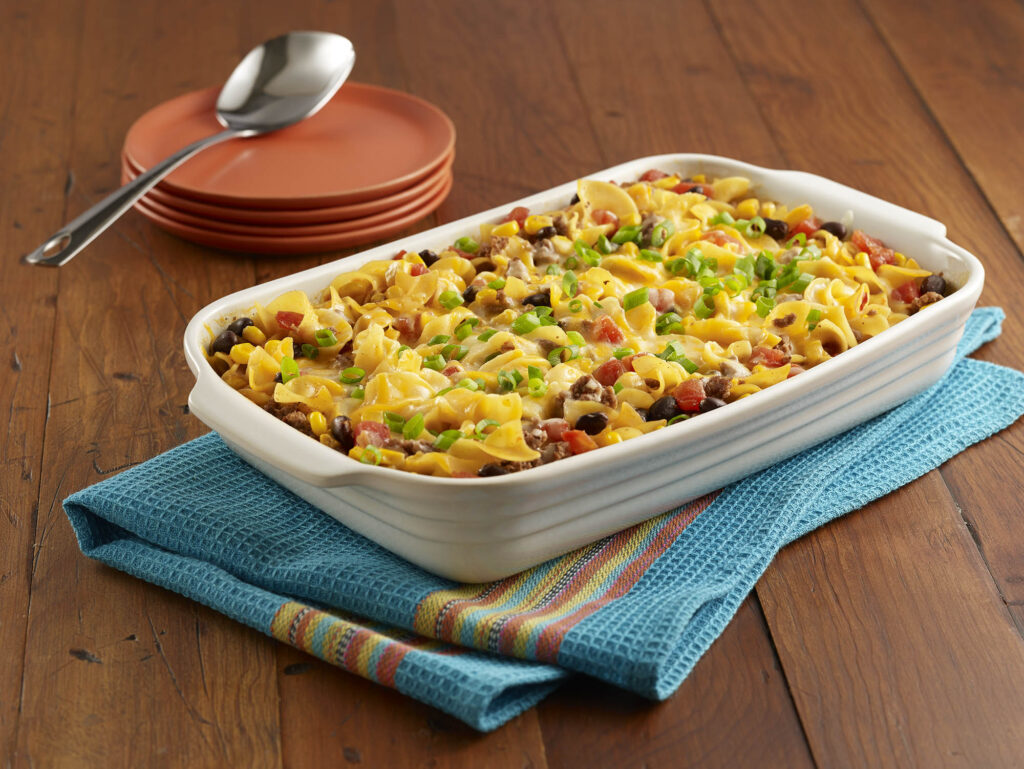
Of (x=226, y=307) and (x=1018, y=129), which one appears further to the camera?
(x=1018, y=129)

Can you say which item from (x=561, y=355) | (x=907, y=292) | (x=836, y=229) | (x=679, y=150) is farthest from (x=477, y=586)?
(x=679, y=150)

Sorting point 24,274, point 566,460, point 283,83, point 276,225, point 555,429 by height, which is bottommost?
point 24,274

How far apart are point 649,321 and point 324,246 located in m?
1.09

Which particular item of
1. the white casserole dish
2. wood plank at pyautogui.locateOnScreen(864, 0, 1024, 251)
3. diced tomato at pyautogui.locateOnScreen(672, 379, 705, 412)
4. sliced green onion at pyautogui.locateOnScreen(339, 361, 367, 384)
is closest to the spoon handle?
the white casserole dish

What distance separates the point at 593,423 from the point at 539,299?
1.72 ft

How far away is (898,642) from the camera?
222 cm

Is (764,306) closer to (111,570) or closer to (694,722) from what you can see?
(694,722)

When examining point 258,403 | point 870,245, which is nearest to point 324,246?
point 258,403

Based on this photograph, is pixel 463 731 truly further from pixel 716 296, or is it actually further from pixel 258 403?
pixel 716 296

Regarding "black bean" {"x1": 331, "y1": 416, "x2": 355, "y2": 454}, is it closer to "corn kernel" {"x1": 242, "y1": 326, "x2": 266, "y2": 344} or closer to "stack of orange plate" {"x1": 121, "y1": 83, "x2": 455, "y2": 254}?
"corn kernel" {"x1": 242, "y1": 326, "x2": 266, "y2": 344}

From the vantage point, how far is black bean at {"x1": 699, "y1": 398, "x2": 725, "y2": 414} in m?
2.40

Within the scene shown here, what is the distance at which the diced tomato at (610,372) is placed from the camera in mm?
2547

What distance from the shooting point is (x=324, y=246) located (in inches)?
136

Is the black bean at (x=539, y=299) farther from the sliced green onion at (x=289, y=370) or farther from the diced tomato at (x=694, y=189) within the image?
the diced tomato at (x=694, y=189)
